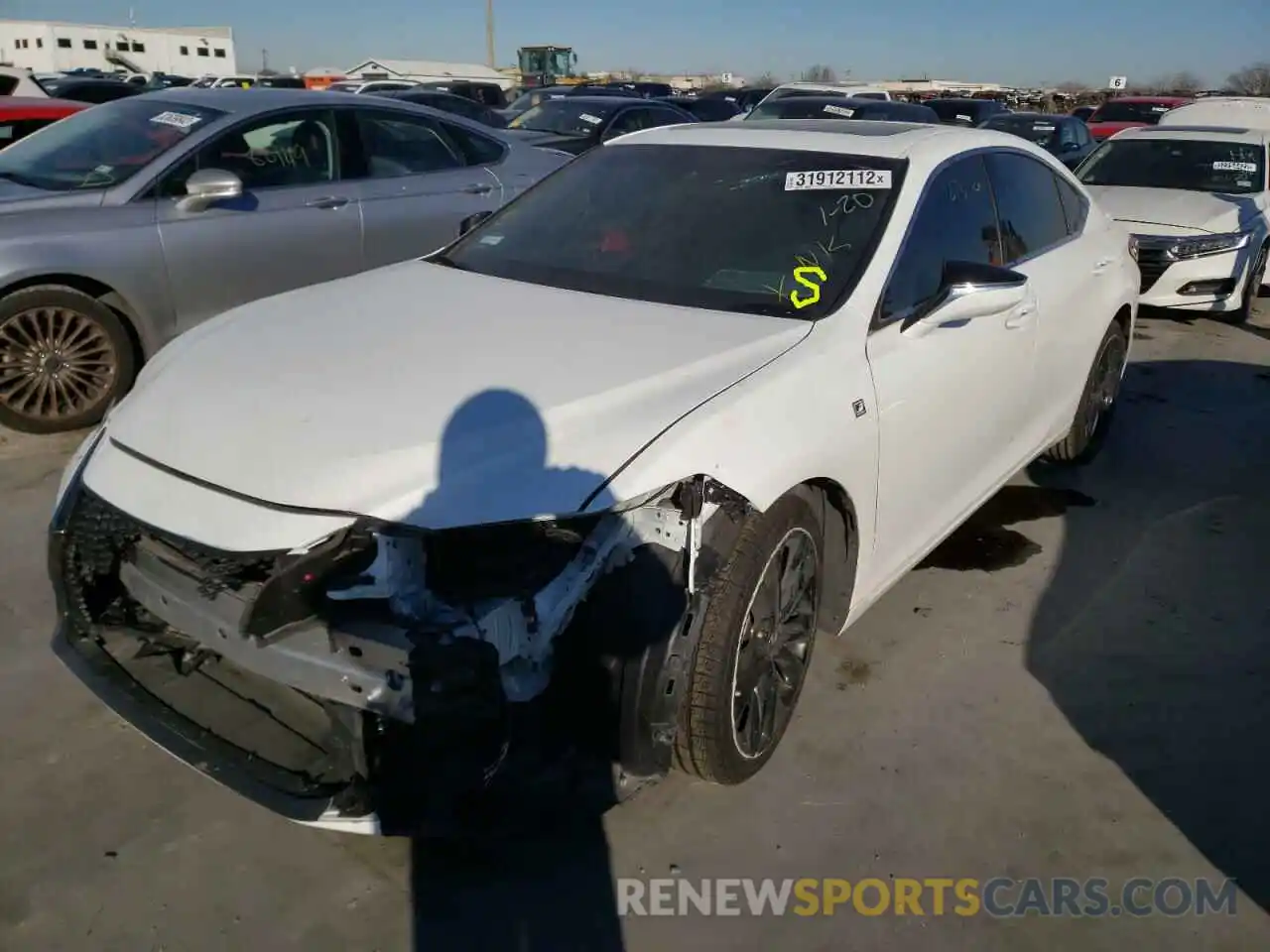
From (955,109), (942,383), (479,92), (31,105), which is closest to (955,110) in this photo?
(955,109)

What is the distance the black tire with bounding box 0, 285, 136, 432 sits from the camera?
4.81 metres

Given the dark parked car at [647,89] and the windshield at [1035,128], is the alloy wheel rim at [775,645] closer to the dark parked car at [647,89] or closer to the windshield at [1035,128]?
the windshield at [1035,128]

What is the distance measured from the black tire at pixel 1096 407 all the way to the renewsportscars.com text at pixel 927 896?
2688 mm

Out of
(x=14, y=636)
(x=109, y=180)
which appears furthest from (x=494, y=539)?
(x=109, y=180)

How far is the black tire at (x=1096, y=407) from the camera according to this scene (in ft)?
15.8

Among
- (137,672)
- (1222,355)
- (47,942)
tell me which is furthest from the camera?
(1222,355)

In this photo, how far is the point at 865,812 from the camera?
271 cm

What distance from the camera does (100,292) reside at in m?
5.01

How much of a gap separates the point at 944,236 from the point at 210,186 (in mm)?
3485

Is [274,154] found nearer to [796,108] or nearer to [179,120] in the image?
[179,120]

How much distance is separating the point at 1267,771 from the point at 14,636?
384cm

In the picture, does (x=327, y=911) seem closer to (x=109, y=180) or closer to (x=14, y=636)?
(x=14, y=636)

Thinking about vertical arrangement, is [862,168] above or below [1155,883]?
above

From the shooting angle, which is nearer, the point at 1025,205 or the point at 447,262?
the point at 447,262
